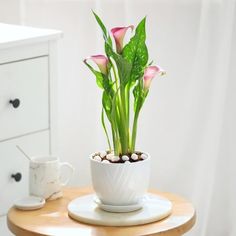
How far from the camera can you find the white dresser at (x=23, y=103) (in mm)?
1785

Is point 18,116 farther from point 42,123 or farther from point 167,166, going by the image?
point 167,166

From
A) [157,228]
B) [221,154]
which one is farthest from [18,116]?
[221,154]

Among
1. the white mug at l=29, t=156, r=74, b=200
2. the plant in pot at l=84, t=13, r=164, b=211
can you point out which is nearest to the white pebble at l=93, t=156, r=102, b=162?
the plant in pot at l=84, t=13, r=164, b=211

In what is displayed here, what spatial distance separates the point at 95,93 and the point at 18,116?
1.86ft

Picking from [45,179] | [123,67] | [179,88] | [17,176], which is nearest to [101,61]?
[123,67]

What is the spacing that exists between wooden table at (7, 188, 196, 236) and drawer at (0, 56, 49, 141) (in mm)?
248

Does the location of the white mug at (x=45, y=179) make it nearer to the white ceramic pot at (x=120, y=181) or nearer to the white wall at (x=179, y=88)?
the white ceramic pot at (x=120, y=181)

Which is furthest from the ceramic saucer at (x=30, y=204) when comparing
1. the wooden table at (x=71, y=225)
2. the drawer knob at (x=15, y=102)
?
the drawer knob at (x=15, y=102)

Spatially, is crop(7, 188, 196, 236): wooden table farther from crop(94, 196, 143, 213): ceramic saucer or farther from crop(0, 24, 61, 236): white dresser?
crop(0, 24, 61, 236): white dresser

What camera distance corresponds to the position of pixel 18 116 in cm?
182

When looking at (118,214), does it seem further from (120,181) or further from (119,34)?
(119,34)

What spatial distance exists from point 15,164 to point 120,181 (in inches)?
14.4

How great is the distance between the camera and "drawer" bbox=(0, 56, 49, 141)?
1781 millimetres

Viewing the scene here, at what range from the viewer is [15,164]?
1834mm
